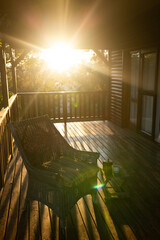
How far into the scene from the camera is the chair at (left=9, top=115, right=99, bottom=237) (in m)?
2.24

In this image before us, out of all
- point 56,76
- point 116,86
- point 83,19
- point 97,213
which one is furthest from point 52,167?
point 56,76

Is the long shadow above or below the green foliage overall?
below

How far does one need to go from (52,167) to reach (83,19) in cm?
227

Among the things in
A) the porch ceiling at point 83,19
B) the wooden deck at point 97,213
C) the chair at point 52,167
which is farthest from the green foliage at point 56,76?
the chair at point 52,167

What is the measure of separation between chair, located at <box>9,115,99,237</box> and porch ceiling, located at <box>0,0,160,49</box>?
143cm

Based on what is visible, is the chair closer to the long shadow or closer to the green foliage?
the long shadow

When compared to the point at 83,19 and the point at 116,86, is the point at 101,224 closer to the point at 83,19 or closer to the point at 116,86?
the point at 83,19

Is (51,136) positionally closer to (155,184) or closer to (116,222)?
(116,222)

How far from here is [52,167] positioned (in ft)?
8.73

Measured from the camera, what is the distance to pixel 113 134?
18.9ft

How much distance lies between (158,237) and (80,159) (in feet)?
3.94

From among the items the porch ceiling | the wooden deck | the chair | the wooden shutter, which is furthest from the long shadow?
the wooden shutter

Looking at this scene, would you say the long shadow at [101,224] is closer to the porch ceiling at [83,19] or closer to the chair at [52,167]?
the chair at [52,167]

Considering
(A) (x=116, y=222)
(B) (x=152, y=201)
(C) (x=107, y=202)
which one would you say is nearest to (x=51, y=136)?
(C) (x=107, y=202)
